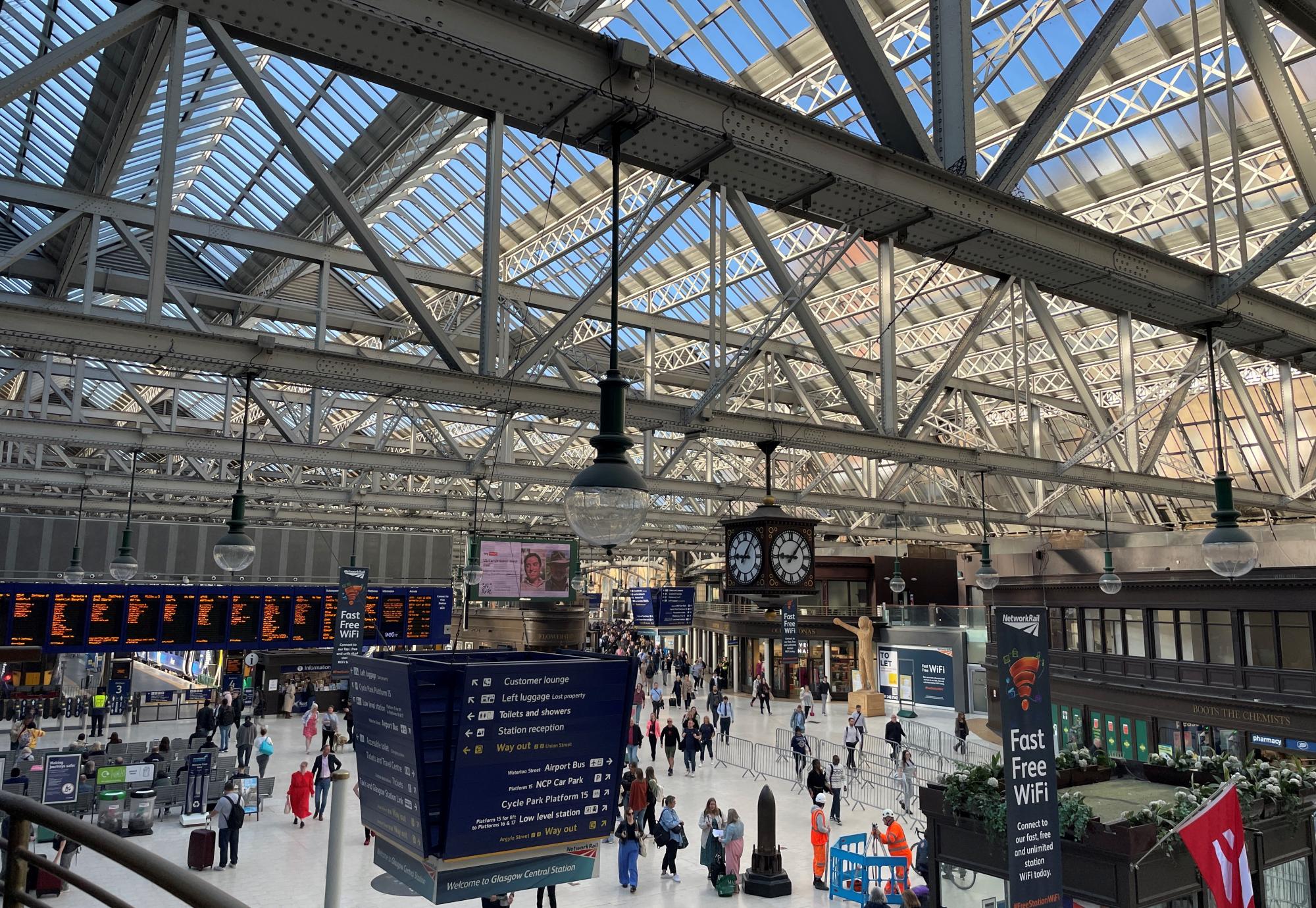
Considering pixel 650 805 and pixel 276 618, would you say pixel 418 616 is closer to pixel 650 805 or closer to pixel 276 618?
pixel 276 618

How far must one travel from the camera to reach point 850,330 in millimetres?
32031

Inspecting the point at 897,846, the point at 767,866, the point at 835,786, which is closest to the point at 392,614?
the point at 835,786

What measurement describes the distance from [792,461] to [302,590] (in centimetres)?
1618

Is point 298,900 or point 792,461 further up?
point 792,461

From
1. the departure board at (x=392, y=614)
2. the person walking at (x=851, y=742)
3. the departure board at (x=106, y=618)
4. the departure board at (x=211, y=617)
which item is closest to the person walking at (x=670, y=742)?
the person walking at (x=851, y=742)

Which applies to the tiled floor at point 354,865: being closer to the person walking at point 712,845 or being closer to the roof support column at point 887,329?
the person walking at point 712,845

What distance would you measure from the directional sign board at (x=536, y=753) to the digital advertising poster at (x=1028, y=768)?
458 cm

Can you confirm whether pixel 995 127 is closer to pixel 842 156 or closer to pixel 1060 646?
pixel 1060 646

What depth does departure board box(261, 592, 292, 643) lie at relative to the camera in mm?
23562

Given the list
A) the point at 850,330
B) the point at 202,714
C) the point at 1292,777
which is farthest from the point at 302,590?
the point at 1292,777

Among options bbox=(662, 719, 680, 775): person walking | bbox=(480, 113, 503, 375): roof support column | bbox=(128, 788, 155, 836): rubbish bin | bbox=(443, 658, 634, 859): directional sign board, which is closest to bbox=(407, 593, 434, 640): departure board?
bbox=(662, 719, 680, 775): person walking

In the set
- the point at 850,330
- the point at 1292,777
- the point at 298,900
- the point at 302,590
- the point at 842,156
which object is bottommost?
the point at 298,900

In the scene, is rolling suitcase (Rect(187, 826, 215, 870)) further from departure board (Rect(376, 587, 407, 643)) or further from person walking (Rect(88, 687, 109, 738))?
person walking (Rect(88, 687, 109, 738))

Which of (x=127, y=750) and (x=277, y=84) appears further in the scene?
(x=127, y=750)
